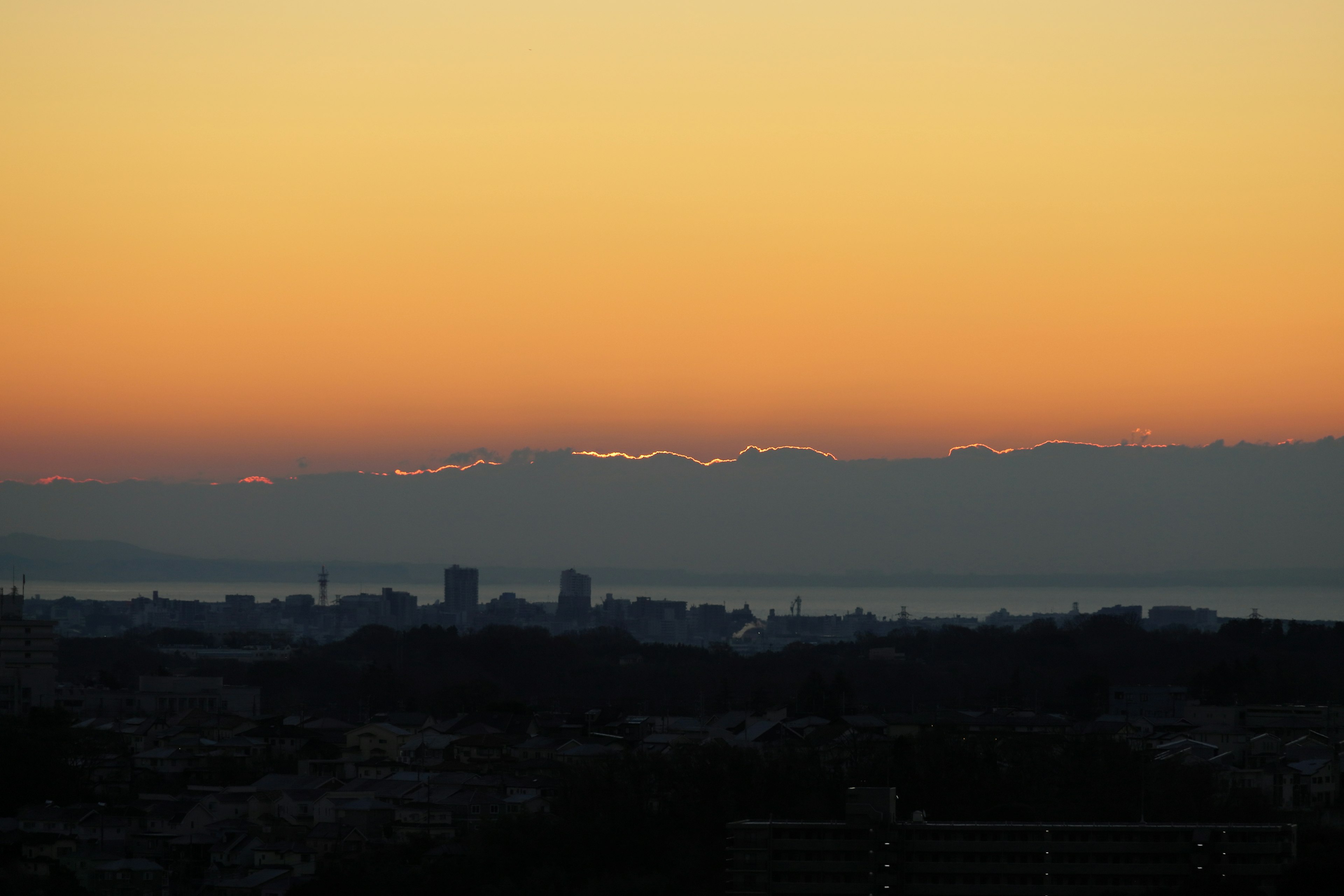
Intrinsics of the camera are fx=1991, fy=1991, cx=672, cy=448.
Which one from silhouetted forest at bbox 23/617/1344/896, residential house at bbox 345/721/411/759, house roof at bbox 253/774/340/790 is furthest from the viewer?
residential house at bbox 345/721/411/759

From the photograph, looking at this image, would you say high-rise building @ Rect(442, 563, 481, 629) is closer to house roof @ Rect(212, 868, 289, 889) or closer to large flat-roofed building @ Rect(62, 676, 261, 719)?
large flat-roofed building @ Rect(62, 676, 261, 719)

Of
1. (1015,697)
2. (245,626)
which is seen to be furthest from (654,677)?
(245,626)

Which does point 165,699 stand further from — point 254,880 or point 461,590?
point 461,590

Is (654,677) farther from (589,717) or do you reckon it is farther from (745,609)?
(745,609)

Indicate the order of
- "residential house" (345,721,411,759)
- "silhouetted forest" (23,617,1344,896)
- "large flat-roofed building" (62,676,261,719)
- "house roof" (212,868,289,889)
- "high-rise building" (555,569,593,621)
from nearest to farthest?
1. "silhouetted forest" (23,617,1344,896)
2. "house roof" (212,868,289,889)
3. "residential house" (345,721,411,759)
4. "large flat-roofed building" (62,676,261,719)
5. "high-rise building" (555,569,593,621)

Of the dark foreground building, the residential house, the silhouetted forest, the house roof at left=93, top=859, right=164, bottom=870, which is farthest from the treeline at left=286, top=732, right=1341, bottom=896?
the residential house

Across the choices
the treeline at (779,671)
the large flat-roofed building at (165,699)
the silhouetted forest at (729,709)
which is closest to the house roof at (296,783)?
the silhouetted forest at (729,709)
